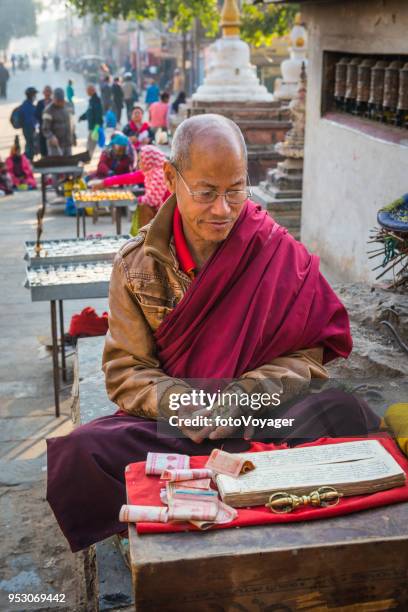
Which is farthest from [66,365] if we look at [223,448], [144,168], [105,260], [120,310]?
[223,448]

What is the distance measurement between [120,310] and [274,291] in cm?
57

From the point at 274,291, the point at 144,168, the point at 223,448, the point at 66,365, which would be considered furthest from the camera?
the point at 144,168

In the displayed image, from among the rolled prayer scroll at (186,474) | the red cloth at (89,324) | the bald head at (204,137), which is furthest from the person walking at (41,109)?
Answer: the rolled prayer scroll at (186,474)

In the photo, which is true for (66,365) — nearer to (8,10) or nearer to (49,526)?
(49,526)

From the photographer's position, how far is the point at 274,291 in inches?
105

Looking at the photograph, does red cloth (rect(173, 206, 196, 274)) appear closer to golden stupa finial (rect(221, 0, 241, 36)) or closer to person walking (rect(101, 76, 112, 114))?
golden stupa finial (rect(221, 0, 241, 36))

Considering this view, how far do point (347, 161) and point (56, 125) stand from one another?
785 centimetres

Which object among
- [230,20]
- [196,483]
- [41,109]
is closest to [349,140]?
[196,483]

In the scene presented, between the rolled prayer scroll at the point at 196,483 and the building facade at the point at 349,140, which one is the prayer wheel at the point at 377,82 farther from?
the rolled prayer scroll at the point at 196,483

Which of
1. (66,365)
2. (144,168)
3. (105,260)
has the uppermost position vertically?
(144,168)

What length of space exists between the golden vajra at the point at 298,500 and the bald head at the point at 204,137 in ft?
3.77

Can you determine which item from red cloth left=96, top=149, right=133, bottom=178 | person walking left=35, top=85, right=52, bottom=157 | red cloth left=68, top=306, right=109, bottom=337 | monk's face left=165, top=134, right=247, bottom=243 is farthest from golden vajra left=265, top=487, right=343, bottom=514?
person walking left=35, top=85, right=52, bottom=157

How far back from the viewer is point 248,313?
8.64 feet

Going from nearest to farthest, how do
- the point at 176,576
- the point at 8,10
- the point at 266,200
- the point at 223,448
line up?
1. the point at 176,576
2. the point at 223,448
3. the point at 266,200
4. the point at 8,10
